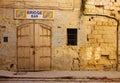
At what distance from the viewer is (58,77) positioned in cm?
1326

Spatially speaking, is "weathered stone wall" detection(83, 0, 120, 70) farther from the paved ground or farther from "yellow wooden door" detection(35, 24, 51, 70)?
"yellow wooden door" detection(35, 24, 51, 70)

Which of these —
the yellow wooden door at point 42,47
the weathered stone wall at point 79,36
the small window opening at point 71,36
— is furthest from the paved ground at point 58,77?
the small window opening at point 71,36

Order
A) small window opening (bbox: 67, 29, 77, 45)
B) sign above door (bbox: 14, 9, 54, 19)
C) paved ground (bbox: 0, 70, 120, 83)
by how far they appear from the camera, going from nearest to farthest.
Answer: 1. paved ground (bbox: 0, 70, 120, 83)
2. sign above door (bbox: 14, 9, 54, 19)
3. small window opening (bbox: 67, 29, 77, 45)

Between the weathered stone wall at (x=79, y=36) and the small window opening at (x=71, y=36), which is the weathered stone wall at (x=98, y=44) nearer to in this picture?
the weathered stone wall at (x=79, y=36)

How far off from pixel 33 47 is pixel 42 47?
1.66 ft

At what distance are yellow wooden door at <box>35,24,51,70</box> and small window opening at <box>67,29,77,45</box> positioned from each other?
1.09 meters

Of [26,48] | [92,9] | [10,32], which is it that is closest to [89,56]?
[92,9]

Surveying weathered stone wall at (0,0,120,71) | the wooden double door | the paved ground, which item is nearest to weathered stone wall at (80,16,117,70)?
weathered stone wall at (0,0,120,71)

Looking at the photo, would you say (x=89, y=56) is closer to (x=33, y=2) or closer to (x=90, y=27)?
(x=90, y=27)

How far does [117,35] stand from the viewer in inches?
603

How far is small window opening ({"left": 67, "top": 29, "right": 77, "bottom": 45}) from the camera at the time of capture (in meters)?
15.2

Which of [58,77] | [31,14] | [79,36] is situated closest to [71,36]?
[79,36]

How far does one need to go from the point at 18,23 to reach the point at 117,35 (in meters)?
5.70

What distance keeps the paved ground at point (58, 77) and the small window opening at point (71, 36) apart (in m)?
1.90
